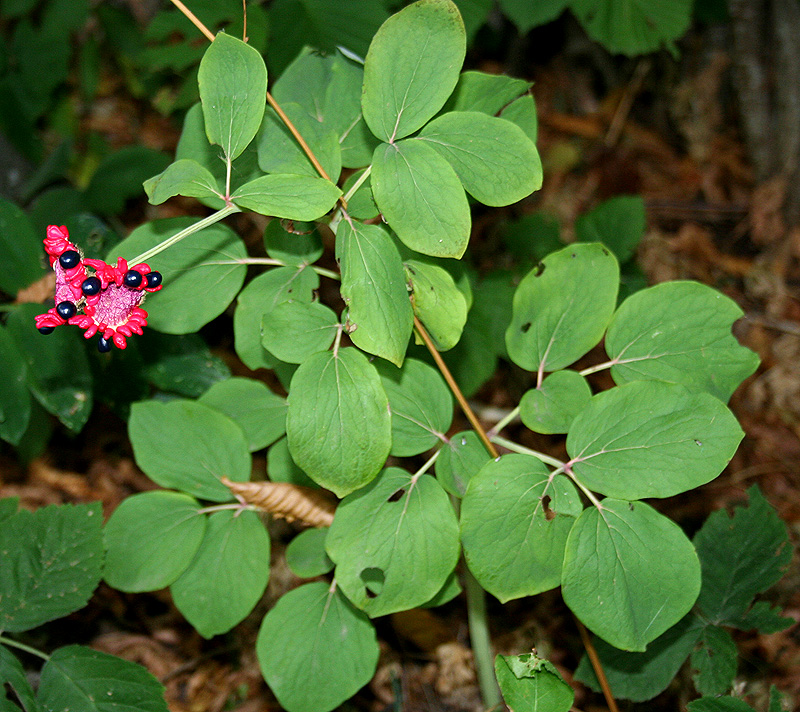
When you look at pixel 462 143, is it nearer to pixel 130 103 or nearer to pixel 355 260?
pixel 355 260

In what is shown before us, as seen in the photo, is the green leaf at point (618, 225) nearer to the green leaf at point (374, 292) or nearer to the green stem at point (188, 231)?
the green leaf at point (374, 292)

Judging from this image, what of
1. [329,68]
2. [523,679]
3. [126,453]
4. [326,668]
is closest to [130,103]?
[126,453]

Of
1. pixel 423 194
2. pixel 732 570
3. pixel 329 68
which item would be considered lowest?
pixel 732 570

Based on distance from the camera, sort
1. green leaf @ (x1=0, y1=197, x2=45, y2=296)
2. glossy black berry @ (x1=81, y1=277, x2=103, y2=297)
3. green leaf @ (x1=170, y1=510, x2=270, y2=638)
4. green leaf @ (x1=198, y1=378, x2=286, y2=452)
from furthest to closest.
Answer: green leaf @ (x1=0, y1=197, x2=45, y2=296) < green leaf @ (x1=198, y1=378, x2=286, y2=452) < green leaf @ (x1=170, y1=510, x2=270, y2=638) < glossy black berry @ (x1=81, y1=277, x2=103, y2=297)

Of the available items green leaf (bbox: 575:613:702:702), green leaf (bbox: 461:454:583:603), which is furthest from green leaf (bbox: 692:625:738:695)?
green leaf (bbox: 461:454:583:603)

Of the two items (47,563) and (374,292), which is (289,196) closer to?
(374,292)

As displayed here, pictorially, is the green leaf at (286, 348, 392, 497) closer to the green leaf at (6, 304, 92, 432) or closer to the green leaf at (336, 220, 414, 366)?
the green leaf at (336, 220, 414, 366)
